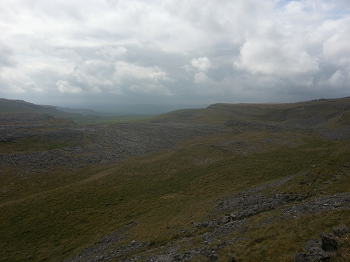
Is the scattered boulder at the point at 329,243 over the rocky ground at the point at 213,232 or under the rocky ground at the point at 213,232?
over

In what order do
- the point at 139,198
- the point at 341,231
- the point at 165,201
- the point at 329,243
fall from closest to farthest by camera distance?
the point at 329,243 < the point at 341,231 < the point at 165,201 < the point at 139,198

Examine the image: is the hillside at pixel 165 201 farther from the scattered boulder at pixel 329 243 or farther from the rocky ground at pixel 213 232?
the scattered boulder at pixel 329 243

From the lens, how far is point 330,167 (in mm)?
32844

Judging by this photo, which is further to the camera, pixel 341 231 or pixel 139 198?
pixel 139 198

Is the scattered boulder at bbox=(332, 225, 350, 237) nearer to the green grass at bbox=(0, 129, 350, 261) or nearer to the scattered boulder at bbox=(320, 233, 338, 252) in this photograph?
the scattered boulder at bbox=(320, 233, 338, 252)

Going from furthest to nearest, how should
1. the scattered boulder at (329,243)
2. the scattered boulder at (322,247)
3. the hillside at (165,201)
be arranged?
the hillside at (165,201) → the scattered boulder at (329,243) → the scattered boulder at (322,247)

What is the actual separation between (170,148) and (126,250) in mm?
57337

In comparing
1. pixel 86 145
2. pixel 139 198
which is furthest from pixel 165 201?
pixel 86 145

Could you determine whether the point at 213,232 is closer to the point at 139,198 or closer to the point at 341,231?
the point at 341,231

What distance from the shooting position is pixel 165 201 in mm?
36250

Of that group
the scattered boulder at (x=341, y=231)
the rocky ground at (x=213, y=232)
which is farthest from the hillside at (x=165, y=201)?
the scattered boulder at (x=341, y=231)

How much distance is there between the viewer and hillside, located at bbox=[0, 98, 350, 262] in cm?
1781

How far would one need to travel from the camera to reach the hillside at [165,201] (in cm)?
1781

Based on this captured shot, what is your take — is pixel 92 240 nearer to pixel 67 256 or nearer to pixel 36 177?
pixel 67 256
